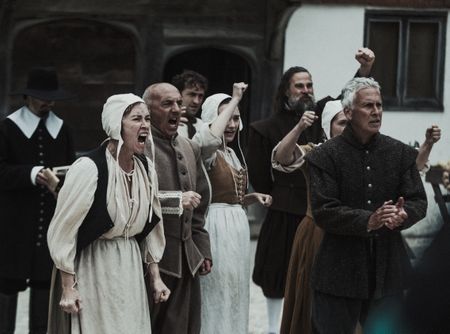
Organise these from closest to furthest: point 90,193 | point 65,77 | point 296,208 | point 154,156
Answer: point 90,193
point 154,156
point 296,208
point 65,77

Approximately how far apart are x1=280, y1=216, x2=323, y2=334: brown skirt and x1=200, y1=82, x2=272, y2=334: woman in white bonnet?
354 millimetres

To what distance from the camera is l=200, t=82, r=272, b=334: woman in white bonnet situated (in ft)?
24.7

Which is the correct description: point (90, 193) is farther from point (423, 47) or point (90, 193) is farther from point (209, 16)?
point (423, 47)

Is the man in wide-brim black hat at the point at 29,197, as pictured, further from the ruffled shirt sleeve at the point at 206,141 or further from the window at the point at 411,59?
the window at the point at 411,59

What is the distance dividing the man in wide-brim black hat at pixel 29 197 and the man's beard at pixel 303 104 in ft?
4.78

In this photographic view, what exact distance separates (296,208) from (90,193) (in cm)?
254

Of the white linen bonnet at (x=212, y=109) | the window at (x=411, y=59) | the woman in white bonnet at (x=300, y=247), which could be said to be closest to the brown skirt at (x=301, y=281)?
the woman in white bonnet at (x=300, y=247)

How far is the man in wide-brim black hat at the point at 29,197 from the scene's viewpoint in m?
8.16

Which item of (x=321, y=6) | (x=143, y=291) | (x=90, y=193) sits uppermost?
(x=321, y=6)

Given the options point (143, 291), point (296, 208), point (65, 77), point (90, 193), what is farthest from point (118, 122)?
point (65, 77)

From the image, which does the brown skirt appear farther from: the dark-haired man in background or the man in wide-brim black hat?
the man in wide-brim black hat

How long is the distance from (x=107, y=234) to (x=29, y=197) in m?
2.27

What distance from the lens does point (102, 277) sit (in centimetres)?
611

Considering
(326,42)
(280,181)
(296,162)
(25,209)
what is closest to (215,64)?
(326,42)
